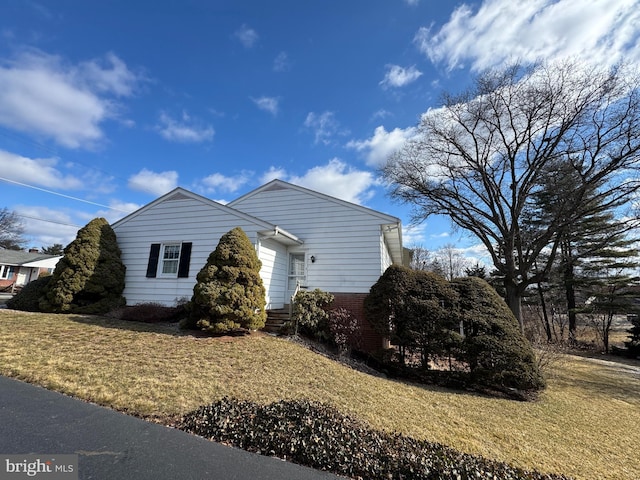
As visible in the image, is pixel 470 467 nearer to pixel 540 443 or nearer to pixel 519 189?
pixel 540 443

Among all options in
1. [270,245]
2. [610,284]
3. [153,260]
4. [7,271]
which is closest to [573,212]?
[610,284]

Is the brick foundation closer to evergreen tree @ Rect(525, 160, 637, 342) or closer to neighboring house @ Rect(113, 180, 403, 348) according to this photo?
neighboring house @ Rect(113, 180, 403, 348)

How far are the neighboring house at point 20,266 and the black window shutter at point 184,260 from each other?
36.8 metres

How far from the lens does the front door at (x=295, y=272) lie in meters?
13.1

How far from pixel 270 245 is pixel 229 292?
150 inches

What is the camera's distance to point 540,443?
498 cm

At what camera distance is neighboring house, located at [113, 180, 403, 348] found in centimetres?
1143

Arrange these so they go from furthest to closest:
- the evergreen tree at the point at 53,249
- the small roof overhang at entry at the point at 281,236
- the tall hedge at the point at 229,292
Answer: the evergreen tree at the point at 53,249, the small roof overhang at entry at the point at 281,236, the tall hedge at the point at 229,292

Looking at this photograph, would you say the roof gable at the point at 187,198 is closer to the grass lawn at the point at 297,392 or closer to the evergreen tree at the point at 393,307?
the grass lawn at the point at 297,392

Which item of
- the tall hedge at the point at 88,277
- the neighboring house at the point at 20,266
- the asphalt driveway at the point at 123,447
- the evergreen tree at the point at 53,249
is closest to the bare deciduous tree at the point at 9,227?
the neighboring house at the point at 20,266

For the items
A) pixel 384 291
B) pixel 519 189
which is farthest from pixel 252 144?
pixel 519 189

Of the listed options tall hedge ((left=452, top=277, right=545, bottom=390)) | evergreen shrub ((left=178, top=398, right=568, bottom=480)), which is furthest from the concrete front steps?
evergreen shrub ((left=178, top=398, right=568, bottom=480))

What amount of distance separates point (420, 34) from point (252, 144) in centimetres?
865
